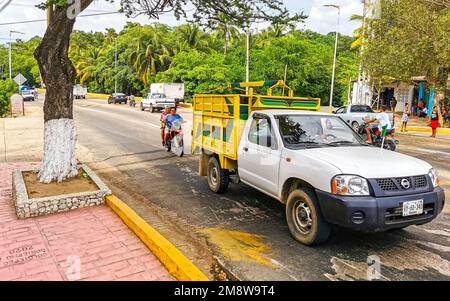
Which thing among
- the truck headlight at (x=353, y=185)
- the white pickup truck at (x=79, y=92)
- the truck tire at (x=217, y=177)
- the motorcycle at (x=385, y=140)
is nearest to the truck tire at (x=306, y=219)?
the truck headlight at (x=353, y=185)

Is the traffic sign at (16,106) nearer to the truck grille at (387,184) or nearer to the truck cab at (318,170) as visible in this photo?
the truck cab at (318,170)

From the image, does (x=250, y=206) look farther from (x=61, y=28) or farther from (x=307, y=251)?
(x=61, y=28)

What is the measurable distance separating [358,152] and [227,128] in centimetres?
266

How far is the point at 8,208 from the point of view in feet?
21.4

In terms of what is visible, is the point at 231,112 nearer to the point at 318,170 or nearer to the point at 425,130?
the point at 318,170

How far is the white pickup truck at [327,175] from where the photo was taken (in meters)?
4.29

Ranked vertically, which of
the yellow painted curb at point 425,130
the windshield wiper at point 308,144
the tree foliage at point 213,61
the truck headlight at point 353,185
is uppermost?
the tree foliage at point 213,61

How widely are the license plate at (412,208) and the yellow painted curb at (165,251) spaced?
7.87 ft

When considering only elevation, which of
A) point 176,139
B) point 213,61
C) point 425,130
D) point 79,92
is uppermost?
point 213,61

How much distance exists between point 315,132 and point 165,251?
2925 mm

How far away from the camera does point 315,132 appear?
5824 mm

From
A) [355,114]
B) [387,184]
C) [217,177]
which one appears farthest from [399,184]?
[355,114]

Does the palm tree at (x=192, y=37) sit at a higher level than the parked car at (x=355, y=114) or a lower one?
higher

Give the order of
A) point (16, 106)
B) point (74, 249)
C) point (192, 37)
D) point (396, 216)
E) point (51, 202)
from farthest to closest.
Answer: point (192, 37)
point (16, 106)
point (51, 202)
point (74, 249)
point (396, 216)
